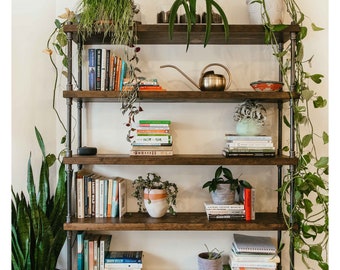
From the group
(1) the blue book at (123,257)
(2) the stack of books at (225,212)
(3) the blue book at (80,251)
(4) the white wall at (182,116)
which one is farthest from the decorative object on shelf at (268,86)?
(3) the blue book at (80,251)

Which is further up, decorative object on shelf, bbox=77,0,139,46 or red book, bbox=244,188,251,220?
A: decorative object on shelf, bbox=77,0,139,46

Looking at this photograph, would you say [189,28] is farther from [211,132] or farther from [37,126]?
[37,126]

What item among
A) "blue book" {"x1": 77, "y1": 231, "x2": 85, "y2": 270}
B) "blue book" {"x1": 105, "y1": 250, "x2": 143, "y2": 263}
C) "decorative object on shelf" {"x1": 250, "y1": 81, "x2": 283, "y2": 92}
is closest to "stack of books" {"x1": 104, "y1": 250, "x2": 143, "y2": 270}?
"blue book" {"x1": 105, "y1": 250, "x2": 143, "y2": 263}

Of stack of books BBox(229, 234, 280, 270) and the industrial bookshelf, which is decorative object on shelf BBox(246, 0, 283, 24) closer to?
the industrial bookshelf

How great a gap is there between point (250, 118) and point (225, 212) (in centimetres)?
55

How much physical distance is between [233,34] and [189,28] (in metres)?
0.29

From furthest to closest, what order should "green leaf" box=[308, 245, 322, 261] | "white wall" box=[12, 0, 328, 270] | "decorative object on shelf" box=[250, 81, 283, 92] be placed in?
"white wall" box=[12, 0, 328, 270] < "decorative object on shelf" box=[250, 81, 283, 92] < "green leaf" box=[308, 245, 322, 261]

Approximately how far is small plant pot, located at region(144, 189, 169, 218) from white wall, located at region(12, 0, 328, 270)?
21 cm

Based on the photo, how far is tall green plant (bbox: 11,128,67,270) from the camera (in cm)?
175

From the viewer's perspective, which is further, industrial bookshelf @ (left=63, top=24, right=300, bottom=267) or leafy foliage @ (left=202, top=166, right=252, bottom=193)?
leafy foliage @ (left=202, top=166, right=252, bottom=193)

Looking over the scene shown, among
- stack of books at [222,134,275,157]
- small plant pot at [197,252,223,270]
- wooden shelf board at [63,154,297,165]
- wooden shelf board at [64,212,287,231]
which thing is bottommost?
small plant pot at [197,252,223,270]

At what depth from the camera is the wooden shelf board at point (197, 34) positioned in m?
1.73

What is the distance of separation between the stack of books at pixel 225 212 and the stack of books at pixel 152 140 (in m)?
0.39

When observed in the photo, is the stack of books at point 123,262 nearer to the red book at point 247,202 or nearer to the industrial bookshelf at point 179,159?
the industrial bookshelf at point 179,159
